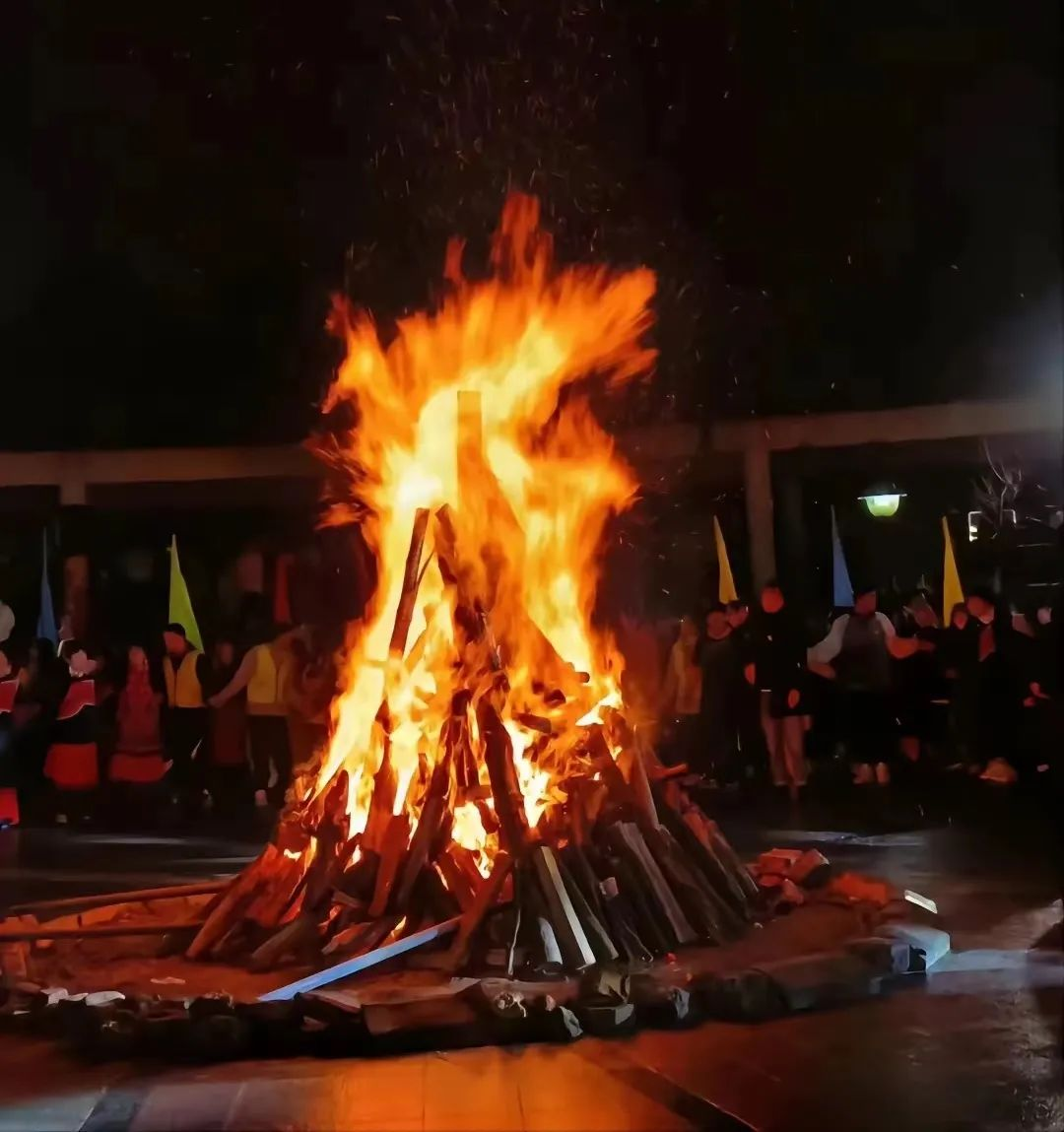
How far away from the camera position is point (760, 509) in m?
2.96

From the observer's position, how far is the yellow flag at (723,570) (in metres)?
2.99

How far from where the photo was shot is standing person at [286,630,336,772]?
2762mm

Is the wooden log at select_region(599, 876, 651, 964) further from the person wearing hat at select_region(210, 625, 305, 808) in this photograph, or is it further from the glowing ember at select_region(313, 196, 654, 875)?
the person wearing hat at select_region(210, 625, 305, 808)

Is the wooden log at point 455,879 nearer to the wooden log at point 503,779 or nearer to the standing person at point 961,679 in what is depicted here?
the wooden log at point 503,779

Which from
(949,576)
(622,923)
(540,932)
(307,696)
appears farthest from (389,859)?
(949,576)

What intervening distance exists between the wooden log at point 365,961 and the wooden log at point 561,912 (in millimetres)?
182

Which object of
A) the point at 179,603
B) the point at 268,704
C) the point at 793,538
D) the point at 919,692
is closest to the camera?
the point at 179,603

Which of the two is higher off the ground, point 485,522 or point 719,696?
point 485,522

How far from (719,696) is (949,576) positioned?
69cm

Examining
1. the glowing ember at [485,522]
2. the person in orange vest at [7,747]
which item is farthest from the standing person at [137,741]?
the glowing ember at [485,522]

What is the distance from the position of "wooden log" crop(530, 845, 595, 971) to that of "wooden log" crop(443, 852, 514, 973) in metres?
0.06

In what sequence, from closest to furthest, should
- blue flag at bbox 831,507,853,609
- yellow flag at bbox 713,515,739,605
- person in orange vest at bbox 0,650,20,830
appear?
person in orange vest at bbox 0,650,20,830
blue flag at bbox 831,507,853,609
yellow flag at bbox 713,515,739,605

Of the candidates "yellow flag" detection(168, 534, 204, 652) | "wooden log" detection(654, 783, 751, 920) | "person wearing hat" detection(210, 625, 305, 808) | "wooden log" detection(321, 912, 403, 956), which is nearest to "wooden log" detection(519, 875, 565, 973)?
"wooden log" detection(321, 912, 403, 956)

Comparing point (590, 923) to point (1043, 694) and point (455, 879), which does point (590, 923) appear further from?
point (1043, 694)
